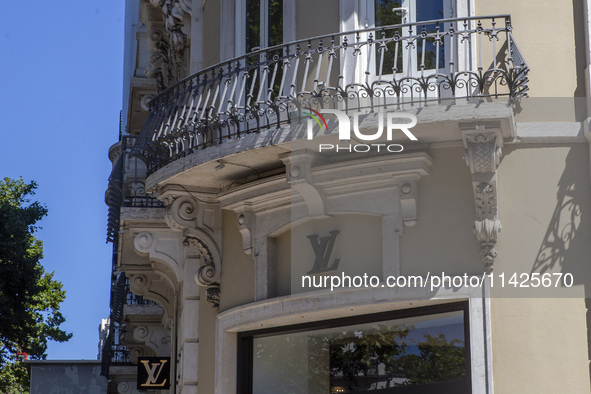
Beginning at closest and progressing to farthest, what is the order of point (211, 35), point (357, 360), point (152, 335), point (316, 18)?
point (357, 360), point (316, 18), point (211, 35), point (152, 335)

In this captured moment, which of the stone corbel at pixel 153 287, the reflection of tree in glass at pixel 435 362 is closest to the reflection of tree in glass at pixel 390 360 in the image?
the reflection of tree in glass at pixel 435 362

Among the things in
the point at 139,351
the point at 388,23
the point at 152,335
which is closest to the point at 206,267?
the point at 388,23

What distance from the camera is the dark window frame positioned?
1042 centimetres

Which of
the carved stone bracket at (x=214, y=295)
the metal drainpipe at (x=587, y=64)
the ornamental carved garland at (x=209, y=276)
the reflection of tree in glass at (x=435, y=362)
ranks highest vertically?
the metal drainpipe at (x=587, y=64)

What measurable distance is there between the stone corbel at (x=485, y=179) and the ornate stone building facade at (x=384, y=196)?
18 mm

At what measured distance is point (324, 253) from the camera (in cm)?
1135

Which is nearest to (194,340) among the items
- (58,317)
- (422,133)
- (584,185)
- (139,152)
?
(139,152)

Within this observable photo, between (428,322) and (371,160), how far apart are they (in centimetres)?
163

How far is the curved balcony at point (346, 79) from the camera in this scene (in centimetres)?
1060

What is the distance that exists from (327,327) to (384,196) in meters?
1.51

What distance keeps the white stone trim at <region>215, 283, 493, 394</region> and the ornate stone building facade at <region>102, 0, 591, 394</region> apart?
0.06 feet

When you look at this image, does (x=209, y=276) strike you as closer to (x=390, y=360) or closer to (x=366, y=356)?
(x=366, y=356)

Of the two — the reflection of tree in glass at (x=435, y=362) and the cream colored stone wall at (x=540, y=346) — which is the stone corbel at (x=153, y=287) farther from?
the cream colored stone wall at (x=540, y=346)

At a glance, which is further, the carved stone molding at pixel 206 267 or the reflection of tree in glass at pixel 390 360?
the carved stone molding at pixel 206 267
